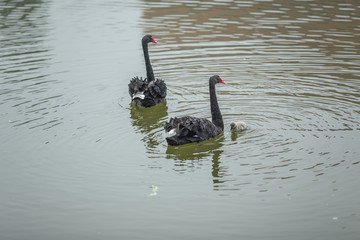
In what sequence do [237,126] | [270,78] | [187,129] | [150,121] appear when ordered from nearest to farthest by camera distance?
[187,129], [237,126], [150,121], [270,78]

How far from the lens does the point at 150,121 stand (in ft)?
30.3

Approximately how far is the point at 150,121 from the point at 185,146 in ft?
5.11

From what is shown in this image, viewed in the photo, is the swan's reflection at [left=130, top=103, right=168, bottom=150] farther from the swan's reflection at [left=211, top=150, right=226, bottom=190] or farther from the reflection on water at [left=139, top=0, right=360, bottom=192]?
the swan's reflection at [left=211, top=150, right=226, bottom=190]

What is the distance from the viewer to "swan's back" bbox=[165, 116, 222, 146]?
7504mm

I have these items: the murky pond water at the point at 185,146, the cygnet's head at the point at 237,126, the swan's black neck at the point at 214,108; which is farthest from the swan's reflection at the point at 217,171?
the swan's black neck at the point at 214,108

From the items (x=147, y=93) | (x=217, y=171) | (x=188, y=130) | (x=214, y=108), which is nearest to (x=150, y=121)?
(x=147, y=93)

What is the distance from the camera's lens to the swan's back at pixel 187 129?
295 inches

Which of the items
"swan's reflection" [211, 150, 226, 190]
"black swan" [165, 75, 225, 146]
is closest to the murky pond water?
"swan's reflection" [211, 150, 226, 190]

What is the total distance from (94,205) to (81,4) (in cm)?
2006

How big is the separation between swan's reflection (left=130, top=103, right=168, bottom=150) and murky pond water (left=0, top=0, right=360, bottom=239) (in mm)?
38

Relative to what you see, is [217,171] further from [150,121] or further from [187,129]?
[150,121]

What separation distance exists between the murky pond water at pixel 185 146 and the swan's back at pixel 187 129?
19cm

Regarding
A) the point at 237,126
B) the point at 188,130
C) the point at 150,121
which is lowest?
the point at 150,121

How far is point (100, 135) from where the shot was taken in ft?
27.7
